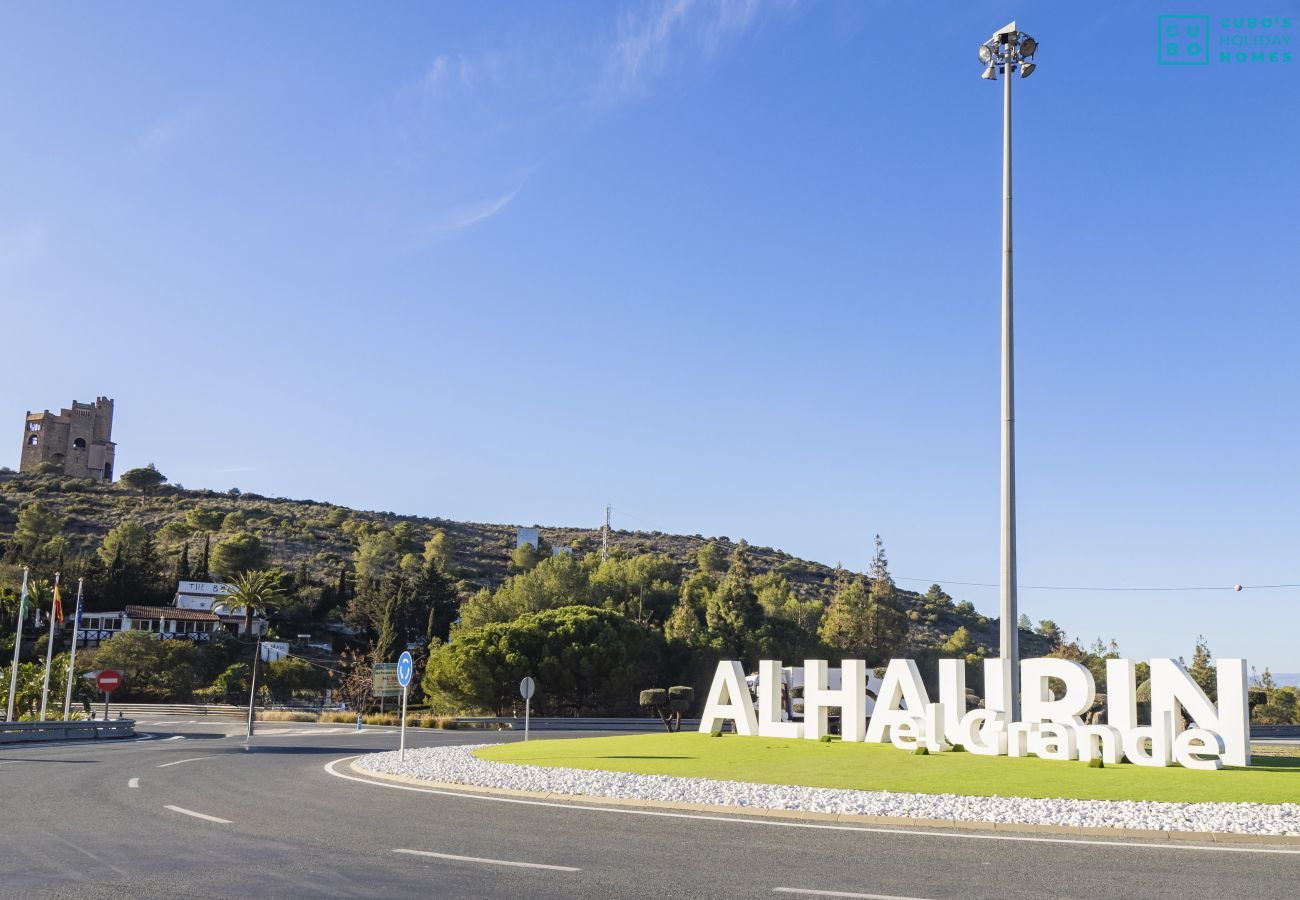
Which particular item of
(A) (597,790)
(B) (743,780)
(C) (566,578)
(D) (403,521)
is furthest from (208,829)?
(D) (403,521)

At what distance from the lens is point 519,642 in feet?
195

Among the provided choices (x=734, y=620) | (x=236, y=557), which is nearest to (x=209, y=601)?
(x=236, y=557)

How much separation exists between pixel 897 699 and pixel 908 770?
7286 millimetres

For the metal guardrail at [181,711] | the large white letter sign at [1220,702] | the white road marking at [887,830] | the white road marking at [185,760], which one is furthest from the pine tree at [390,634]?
the large white letter sign at [1220,702]

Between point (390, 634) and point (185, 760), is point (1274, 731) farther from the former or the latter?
point (390, 634)

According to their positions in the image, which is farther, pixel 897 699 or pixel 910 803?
pixel 897 699

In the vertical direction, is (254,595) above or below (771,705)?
above

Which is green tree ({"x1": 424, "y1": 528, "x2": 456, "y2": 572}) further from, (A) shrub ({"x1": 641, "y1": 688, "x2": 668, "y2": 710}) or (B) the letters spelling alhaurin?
(B) the letters spelling alhaurin

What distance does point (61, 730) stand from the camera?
36469 millimetres

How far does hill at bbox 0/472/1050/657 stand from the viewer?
113500 millimetres

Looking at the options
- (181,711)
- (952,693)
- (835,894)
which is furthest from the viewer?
(181,711)

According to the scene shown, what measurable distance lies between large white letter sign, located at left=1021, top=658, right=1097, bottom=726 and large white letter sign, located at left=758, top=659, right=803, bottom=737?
6.46m

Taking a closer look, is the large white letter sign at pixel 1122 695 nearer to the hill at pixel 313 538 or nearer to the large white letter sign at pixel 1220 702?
the large white letter sign at pixel 1220 702

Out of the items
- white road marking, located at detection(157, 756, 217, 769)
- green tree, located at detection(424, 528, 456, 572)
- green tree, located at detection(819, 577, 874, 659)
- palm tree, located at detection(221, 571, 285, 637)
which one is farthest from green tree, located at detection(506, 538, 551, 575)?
white road marking, located at detection(157, 756, 217, 769)
